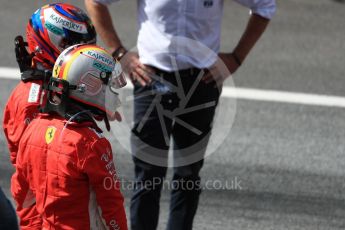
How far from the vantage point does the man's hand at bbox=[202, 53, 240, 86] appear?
5.79 metres

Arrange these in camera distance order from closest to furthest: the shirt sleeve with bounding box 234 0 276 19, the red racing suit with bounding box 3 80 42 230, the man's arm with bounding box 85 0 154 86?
the red racing suit with bounding box 3 80 42 230 → the man's arm with bounding box 85 0 154 86 → the shirt sleeve with bounding box 234 0 276 19

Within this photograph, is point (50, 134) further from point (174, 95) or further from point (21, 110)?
point (174, 95)

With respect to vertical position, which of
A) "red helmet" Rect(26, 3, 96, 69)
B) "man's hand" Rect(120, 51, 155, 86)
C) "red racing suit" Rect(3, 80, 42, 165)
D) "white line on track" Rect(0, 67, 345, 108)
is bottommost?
"white line on track" Rect(0, 67, 345, 108)

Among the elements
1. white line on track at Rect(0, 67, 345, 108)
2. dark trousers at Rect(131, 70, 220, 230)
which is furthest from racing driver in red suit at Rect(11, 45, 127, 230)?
white line on track at Rect(0, 67, 345, 108)

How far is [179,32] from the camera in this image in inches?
224

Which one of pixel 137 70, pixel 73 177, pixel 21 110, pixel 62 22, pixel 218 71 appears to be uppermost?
pixel 62 22

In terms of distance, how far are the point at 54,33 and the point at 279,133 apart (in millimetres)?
3474

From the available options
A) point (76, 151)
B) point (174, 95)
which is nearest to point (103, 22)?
point (174, 95)

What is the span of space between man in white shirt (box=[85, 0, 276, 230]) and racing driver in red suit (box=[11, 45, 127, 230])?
1.18 metres

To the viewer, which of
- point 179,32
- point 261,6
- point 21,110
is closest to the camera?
point 21,110

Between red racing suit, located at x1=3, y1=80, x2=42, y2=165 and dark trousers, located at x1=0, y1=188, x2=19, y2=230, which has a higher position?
red racing suit, located at x1=3, y1=80, x2=42, y2=165

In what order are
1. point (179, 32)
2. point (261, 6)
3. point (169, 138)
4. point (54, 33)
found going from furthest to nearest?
point (261, 6) < point (169, 138) < point (179, 32) < point (54, 33)

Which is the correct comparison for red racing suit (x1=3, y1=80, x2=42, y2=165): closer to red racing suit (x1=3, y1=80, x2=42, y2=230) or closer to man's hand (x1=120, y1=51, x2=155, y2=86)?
red racing suit (x1=3, y1=80, x2=42, y2=230)

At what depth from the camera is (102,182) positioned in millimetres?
4410
